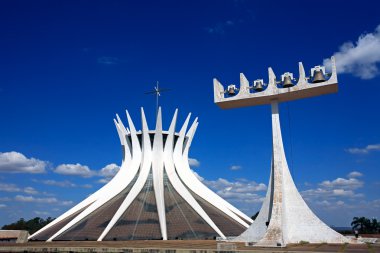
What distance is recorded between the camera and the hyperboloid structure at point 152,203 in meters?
27.8

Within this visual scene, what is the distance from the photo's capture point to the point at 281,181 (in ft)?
67.4

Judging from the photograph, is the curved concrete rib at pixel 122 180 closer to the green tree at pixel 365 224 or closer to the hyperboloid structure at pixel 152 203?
the hyperboloid structure at pixel 152 203

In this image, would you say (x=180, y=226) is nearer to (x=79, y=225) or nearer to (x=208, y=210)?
(x=208, y=210)

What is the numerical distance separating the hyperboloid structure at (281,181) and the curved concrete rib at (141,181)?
32.9 feet

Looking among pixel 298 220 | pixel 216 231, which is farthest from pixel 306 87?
pixel 216 231

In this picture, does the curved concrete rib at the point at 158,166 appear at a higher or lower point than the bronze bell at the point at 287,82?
lower

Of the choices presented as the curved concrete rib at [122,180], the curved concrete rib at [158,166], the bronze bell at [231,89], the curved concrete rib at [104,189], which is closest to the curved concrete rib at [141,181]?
the curved concrete rib at [158,166]

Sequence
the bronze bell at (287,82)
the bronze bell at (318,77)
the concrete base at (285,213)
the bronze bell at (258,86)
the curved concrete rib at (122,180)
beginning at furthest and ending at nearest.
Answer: the curved concrete rib at (122,180), the bronze bell at (258,86), the bronze bell at (287,82), the bronze bell at (318,77), the concrete base at (285,213)

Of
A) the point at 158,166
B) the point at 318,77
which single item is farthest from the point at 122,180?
the point at 318,77

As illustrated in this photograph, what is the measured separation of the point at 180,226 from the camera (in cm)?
2855

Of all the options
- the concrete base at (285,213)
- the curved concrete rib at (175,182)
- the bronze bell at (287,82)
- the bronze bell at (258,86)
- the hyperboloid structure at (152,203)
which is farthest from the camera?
the curved concrete rib at (175,182)

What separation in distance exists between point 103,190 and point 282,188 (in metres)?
19.3

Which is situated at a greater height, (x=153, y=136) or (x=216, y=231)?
(x=153, y=136)

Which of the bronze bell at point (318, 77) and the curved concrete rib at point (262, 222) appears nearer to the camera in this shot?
the bronze bell at point (318, 77)
